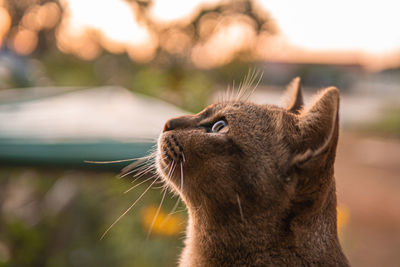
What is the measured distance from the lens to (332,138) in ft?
3.39

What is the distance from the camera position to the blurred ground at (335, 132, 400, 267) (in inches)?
183

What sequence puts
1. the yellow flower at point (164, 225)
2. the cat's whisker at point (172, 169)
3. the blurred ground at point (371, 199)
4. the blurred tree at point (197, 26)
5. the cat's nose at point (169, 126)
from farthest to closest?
the blurred ground at point (371, 199)
the blurred tree at point (197, 26)
the yellow flower at point (164, 225)
the cat's nose at point (169, 126)
the cat's whisker at point (172, 169)

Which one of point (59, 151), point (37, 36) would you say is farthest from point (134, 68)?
point (59, 151)

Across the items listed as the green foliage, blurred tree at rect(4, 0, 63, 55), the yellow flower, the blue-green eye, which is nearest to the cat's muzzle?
the blue-green eye

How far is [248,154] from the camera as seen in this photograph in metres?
1.32

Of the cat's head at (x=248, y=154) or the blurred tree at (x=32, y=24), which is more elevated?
the blurred tree at (x=32, y=24)

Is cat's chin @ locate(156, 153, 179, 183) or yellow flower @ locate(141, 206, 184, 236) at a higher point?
cat's chin @ locate(156, 153, 179, 183)

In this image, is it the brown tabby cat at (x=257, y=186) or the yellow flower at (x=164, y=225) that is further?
the yellow flower at (x=164, y=225)

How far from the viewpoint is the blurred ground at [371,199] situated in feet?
15.3

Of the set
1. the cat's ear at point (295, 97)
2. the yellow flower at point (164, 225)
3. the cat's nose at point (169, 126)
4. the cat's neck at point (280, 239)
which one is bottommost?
the yellow flower at point (164, 225)

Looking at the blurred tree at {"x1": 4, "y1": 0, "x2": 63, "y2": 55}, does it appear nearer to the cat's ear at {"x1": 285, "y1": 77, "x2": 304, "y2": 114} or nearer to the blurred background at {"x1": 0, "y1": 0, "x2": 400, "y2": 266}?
the blurred background at {"x1": 0, "y1": 0, "x2": 400, "y2": 266}

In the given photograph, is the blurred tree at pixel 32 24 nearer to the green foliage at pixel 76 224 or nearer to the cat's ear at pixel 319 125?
the green foliage at pixel 76 224

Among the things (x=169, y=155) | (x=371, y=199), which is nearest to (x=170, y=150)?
(x=169, y=155)

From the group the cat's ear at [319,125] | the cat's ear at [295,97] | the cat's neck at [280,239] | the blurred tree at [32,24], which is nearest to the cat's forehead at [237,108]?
the cat's ear at [295,97]
